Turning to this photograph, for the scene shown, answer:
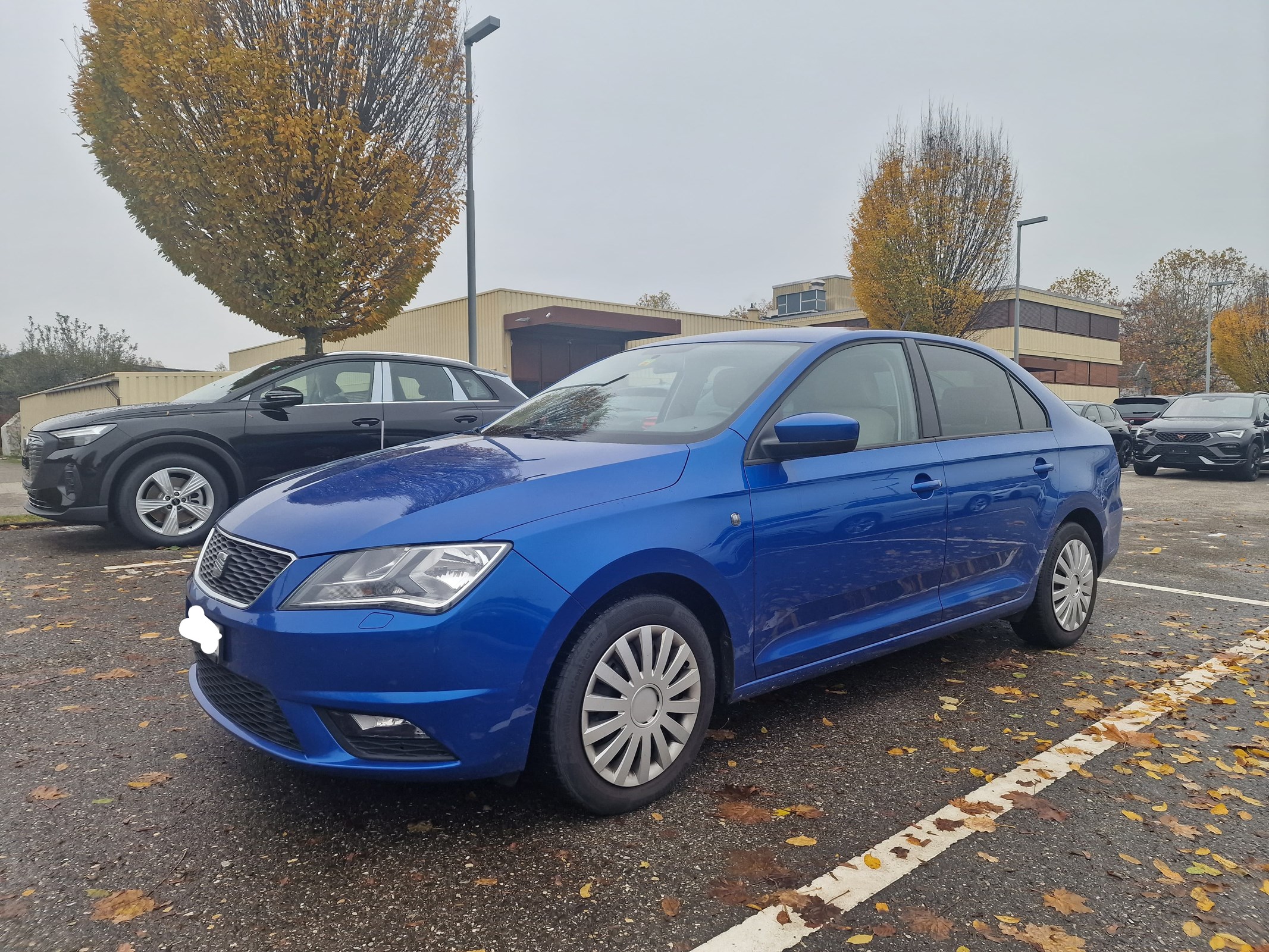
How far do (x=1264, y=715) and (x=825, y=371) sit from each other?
2.37 m

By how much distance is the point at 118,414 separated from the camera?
7.01 metres

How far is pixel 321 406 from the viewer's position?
768 centimetres

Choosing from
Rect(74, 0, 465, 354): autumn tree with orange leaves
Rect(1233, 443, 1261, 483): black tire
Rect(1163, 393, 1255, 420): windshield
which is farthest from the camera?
Rect(1163, 393, 1255, 420): windshield

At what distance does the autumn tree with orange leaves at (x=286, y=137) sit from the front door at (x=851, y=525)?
11.2m

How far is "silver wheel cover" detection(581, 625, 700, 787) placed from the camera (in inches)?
107

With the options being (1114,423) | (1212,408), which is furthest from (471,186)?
(1114,423)

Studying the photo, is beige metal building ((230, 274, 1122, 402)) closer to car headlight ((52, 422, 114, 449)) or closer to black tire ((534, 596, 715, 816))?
car headlight ((52, 422, 114, 449))

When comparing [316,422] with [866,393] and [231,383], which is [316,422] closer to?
[231,383]

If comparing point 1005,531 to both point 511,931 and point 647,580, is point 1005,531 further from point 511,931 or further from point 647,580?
point 511,931

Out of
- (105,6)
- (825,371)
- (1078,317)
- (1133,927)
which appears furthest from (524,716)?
(1078,317)

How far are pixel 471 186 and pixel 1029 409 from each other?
11486 mm

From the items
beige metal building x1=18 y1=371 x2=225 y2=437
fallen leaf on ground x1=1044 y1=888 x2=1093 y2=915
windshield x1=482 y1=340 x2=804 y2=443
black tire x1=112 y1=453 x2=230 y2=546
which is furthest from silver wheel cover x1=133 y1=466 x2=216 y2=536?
beige metal building x1=18 y1=371 x2=225 y2=437

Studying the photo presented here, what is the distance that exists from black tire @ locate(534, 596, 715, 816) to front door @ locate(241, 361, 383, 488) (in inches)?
204

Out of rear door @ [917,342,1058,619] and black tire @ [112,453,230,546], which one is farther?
black tire @ [112,453,230,546]
